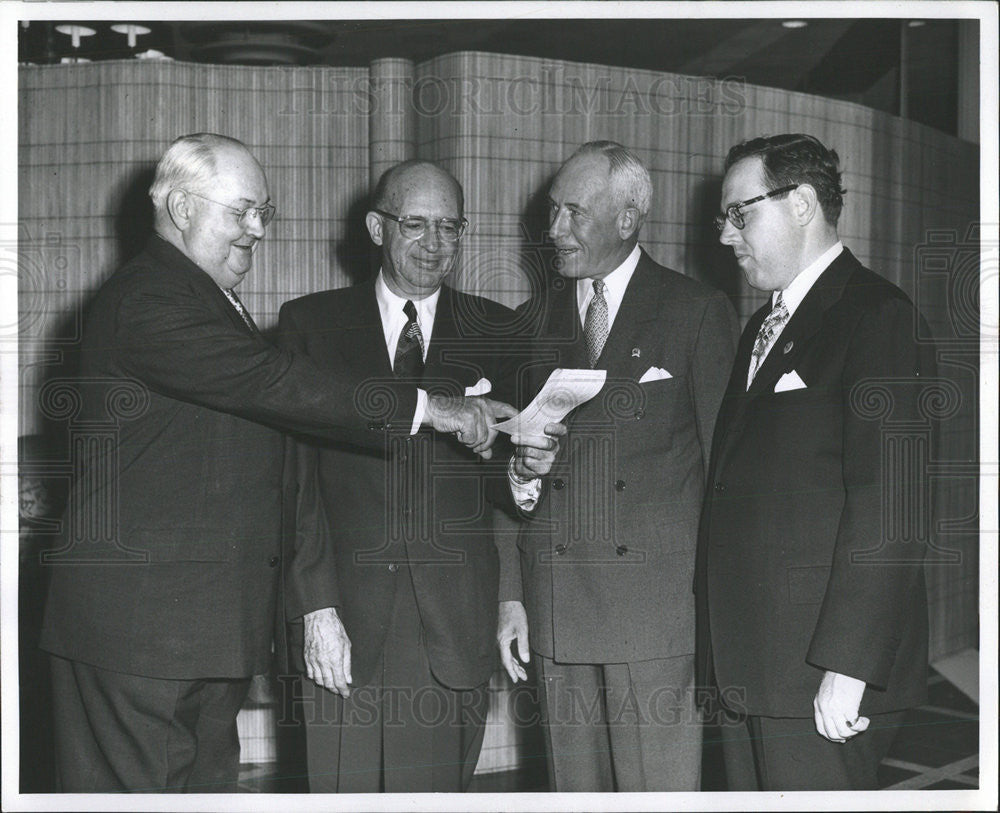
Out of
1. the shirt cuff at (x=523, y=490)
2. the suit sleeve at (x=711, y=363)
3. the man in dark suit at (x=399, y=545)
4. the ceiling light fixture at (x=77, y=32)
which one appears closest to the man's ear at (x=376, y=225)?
the man in dark suit at (x=399, y=545)

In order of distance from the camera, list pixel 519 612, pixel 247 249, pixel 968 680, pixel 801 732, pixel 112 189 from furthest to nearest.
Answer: pixel 968 680 → pixel 112 189 → pixel 519 612 → pixel 247 249 → pixel 801 732

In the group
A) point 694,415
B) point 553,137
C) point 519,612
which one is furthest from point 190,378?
point 553,137

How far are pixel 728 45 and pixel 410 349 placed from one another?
202cm

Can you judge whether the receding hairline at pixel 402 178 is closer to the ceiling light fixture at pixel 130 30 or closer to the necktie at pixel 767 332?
the necktie at pixel 767 332

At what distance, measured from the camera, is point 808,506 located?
222 centimetres

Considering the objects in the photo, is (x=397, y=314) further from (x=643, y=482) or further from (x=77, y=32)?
(x=77, y=32)

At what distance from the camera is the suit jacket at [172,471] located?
2.31 metres

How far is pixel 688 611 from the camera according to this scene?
8.20ft

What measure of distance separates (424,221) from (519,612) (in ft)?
3.29

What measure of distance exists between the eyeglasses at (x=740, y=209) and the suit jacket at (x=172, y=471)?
931 millimetres

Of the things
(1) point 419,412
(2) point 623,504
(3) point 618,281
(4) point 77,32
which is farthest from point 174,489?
(4) point 77,32

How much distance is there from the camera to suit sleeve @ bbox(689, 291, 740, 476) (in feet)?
8.08

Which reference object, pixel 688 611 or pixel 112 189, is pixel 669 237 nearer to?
pixel 688 611

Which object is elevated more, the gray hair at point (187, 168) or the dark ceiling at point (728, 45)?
the dark ceiling at point (728, 45)
